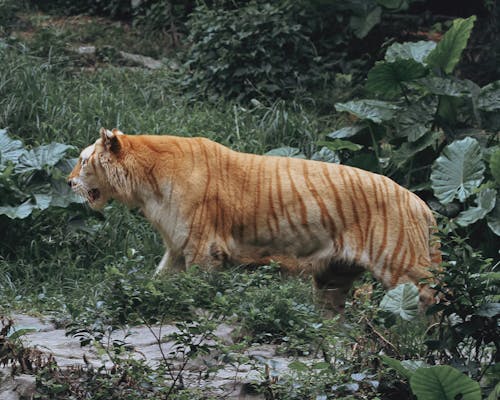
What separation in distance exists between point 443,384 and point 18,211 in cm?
451

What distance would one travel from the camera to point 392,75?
388 inches

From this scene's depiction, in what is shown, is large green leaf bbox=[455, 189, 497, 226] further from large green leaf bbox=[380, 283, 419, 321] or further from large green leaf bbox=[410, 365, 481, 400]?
large green leaf bbox=[410, 365, 481, 400]

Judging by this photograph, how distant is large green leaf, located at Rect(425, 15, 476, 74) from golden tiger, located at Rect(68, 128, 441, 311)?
8.98 ft

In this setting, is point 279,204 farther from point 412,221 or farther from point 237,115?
point 237,115

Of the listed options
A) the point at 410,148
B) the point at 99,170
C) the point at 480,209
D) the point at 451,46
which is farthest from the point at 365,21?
the point at 99,170

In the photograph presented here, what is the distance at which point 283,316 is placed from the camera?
6438 mm

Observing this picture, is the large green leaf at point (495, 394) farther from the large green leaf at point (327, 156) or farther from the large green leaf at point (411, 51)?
the large green leaf at point (411, 51)

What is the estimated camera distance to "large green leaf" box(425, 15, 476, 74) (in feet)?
32.0

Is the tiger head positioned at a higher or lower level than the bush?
higher

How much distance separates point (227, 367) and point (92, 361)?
735 millimetres

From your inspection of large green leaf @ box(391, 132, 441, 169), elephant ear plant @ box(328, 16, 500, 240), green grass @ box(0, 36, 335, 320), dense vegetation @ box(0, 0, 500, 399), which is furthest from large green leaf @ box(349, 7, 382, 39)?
large green leaf @ box(391, 132, 441, 169)

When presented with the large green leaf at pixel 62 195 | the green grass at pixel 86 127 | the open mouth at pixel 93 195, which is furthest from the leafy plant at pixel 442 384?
the large green leaf at pixel 62 195

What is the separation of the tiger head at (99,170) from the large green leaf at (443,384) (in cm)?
338

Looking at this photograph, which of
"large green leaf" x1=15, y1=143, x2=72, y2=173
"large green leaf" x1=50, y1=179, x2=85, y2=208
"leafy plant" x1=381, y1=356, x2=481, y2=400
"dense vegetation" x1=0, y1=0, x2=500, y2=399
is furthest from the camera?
"large green leaf" x1=15, y1=143, x2=72, y2=173
